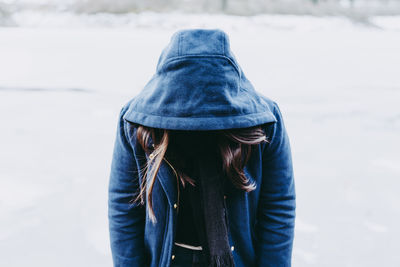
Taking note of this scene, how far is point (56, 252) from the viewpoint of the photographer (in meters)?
2.19

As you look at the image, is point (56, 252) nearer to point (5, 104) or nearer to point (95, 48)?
point (5, 104)

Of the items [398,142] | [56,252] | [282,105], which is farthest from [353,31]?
[56,252]

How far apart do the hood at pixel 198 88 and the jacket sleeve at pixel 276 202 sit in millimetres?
154

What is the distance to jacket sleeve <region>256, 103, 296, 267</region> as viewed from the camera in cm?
91

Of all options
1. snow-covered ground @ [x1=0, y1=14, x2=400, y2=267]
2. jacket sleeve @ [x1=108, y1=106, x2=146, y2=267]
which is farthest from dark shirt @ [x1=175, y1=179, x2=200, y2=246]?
snow-covered ground @ [x1=0, y1=14, x2=400, y2=267]

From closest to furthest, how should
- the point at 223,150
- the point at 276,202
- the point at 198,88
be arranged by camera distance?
the point at 198,88 → the point at 223,150 → the point at 276,202

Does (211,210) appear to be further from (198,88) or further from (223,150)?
(198,88)

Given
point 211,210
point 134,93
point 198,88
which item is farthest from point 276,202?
point 134,93

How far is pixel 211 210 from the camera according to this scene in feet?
2.92

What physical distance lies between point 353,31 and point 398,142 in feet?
27.4

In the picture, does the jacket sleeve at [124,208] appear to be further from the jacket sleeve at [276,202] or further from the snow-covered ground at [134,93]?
the snow-covered ground at [134,93]

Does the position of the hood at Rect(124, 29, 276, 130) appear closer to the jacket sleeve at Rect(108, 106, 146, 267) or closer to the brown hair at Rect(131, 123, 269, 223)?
the brown hair at Rect(131, 123, 269, 223)

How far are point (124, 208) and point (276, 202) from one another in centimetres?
51

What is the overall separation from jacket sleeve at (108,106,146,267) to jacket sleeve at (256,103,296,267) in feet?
1.40
